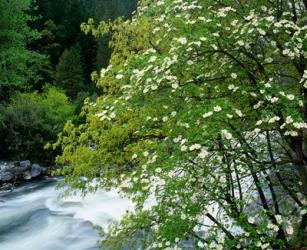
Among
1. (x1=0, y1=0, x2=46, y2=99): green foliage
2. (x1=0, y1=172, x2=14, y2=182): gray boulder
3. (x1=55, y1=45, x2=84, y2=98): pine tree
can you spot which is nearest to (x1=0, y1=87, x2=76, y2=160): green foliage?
(x1=0, y1=0, x2=46, y2=99): green foliage

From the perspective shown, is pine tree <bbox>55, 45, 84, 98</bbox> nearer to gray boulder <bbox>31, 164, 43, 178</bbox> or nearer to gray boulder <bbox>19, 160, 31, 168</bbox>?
gray boulder <bbox>19, 160, 31, 168</bbox>

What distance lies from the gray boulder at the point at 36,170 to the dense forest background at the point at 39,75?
1.69 meters

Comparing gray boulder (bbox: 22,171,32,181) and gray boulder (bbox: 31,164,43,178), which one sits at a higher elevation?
gray boulder (bbox: 31,164,43,178)

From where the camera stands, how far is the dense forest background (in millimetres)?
27656

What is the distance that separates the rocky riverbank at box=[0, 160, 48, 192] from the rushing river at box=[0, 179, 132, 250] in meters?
2.24

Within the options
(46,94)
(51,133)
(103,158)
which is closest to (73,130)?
(103,158)

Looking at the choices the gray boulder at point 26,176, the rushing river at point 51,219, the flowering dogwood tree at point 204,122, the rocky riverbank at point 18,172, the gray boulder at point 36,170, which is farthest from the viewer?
the gray boulder at point 36,170

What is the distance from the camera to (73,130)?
7.12m

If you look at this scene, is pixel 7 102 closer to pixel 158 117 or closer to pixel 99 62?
pixel 99 62

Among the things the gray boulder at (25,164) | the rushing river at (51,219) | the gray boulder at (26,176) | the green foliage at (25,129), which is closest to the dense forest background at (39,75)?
the green foliage at (25,129)

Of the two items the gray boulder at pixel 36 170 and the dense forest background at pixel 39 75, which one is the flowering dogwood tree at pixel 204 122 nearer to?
the gray boulder at pixel 36 170

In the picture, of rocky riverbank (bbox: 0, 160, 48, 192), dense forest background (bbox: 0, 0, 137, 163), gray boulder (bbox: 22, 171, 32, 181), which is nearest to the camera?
rocky riverbank (bbox: 0, 160, 48, 192)

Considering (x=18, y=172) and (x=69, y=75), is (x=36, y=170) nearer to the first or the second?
(x=18, y=172)

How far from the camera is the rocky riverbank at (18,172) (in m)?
24.0
